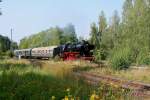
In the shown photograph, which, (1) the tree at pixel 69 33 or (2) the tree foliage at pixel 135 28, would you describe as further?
(1) the tree at pixel 69 33

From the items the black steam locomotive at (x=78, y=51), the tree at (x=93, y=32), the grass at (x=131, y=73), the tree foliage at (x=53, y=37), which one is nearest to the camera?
the grass at (x=131, y=73)

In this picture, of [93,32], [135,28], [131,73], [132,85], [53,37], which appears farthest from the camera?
[53,37]

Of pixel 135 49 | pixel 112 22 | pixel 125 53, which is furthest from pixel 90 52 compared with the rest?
pixel 112 22

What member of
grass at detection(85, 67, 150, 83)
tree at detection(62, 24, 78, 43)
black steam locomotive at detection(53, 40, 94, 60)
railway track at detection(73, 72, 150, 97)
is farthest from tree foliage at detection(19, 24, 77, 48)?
railway track at detection(73, 72, 150, 97)

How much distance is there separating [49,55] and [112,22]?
103 feet

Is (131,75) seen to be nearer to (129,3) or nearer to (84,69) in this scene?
(84,69)

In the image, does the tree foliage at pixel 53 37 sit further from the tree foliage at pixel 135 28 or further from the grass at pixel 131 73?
the grass at pixel 131 73

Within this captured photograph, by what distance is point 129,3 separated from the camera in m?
55.8

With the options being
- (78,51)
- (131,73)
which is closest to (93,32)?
(78,51)

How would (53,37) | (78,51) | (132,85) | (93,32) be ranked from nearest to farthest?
(132,85), (78,51), (93,32), (53,37)

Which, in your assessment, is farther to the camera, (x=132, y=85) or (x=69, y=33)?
(x=69, y=33)

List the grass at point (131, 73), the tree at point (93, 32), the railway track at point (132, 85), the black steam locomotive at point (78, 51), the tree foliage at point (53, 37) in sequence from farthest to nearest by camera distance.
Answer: the tree foliage at point (53, 37) < the tree at point (93, 32) < the black steam locomotive at point (78, 51) < the grass at point (131, 73) < the railway track at point (132, 85)

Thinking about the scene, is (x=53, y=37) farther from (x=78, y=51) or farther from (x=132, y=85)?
(x=132, y=85)

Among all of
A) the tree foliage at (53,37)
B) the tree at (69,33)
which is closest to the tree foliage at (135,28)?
the tree foliage at (53,37)
